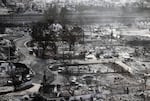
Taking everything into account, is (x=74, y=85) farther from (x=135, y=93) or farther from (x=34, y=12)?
(x=34, y=12)

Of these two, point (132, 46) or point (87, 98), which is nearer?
point (87, 98)

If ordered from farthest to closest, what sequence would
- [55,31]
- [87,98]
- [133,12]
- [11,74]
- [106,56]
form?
[133,12]
[55,31]
[106,56]
[11,74]
[87,98]

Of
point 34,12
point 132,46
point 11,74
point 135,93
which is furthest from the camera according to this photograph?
point 34,12

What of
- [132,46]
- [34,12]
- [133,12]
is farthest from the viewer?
[133,12]

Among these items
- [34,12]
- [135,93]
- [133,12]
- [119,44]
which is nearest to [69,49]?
[119,44]

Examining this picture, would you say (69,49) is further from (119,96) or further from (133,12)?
(133,12)

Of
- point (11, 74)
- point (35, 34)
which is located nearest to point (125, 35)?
point (35, 34)
